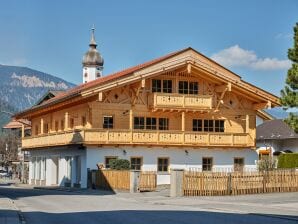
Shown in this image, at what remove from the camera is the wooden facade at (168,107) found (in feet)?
148

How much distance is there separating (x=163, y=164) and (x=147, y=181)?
930 cm

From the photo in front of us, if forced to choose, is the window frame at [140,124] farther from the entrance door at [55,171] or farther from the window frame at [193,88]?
the entrance door at [55,171]

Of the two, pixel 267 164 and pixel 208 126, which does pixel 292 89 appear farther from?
pixel 208 126

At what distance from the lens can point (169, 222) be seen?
1794 centimetres

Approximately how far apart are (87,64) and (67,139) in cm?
4019

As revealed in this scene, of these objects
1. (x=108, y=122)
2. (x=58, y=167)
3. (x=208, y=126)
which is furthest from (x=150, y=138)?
(x=58, y=167)

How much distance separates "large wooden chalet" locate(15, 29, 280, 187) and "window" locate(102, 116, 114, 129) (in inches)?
2.9

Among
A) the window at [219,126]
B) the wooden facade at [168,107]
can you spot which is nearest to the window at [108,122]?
the wooden facade at [168,107]

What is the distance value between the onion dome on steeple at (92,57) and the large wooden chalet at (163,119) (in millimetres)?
34703

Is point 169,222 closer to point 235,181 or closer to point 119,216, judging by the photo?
point 119,216

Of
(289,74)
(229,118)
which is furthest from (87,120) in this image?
(289,74)

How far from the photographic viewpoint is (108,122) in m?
46.5

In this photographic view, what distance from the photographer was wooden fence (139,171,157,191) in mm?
38125

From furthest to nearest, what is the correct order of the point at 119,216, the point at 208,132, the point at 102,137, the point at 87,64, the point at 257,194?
the point at 87,64 → the point at 208,132 → the point at 102,137 → the point at 257,194 → the point at 119,216
